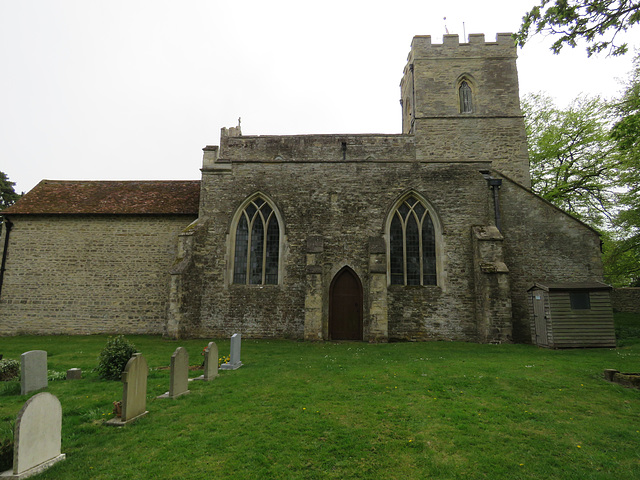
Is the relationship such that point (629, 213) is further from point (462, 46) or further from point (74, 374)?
point (74, 374)

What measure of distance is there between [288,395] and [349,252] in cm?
924

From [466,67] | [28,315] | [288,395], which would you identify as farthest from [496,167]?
[28,315]

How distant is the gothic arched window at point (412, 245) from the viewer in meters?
15.8

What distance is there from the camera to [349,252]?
1574cm

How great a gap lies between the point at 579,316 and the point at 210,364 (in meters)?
12.6

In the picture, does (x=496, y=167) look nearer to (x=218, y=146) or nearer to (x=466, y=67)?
(x=466, y=67)

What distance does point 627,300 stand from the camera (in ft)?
67.2

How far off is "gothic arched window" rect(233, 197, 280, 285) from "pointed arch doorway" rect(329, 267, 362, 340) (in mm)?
2770

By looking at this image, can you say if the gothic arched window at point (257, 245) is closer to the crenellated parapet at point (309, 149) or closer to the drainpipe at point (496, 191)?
the crenellated parapet at point (309, 149)

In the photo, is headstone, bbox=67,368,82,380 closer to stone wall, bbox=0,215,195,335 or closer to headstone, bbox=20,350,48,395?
headstone, bbox=20,350,48,395

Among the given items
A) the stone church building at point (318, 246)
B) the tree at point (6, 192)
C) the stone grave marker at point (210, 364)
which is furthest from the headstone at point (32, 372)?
the tree at point (6, 192)

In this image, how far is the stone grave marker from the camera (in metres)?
8.29

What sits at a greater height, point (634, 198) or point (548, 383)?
point (634, 198)

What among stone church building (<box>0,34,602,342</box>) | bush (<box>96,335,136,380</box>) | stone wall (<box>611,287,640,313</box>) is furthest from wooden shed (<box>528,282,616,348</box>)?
bush (<box>96,335,136,380</box>)
